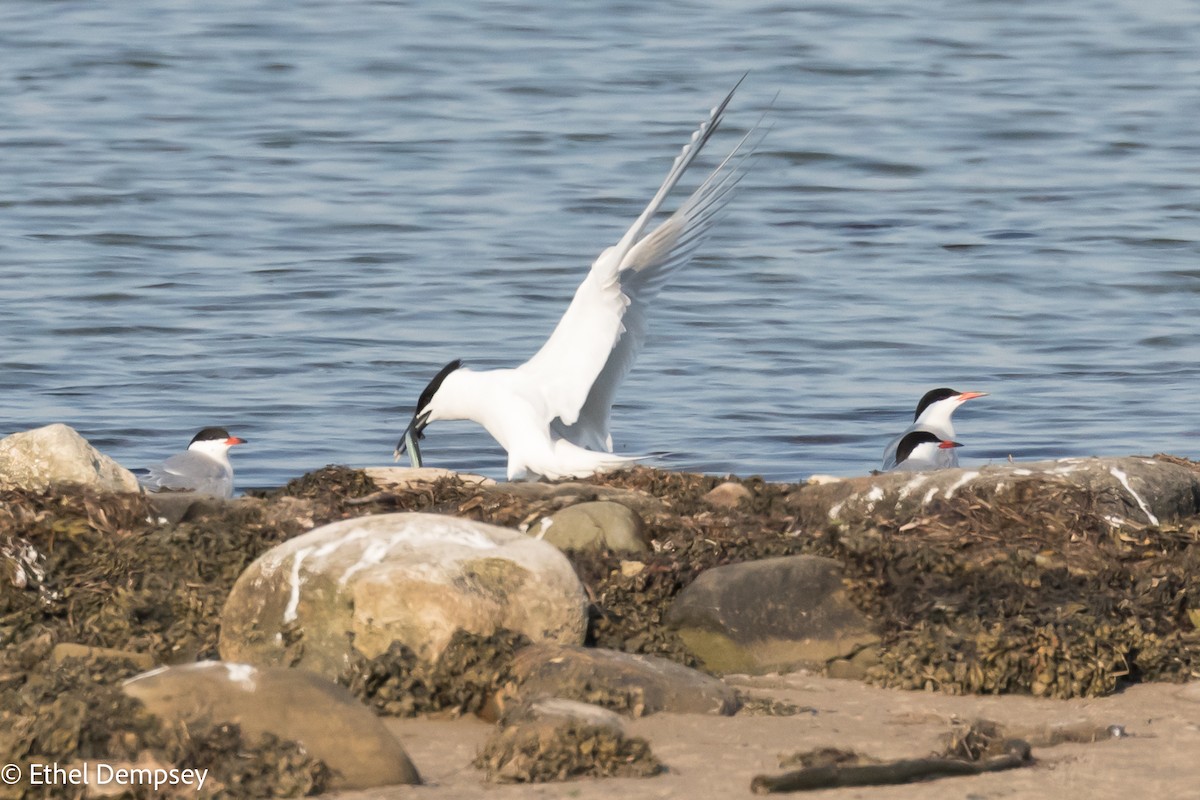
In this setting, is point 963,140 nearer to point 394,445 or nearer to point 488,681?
point 394,445

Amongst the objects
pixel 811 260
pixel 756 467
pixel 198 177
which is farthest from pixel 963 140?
pixel 756 467

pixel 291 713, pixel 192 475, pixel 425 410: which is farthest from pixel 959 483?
pixel 192 475

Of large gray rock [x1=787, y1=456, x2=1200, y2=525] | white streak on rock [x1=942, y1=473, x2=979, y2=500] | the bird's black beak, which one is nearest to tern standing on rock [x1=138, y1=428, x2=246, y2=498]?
the bird's black beak

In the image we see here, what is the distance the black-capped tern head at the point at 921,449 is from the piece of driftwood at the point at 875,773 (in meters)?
3.92

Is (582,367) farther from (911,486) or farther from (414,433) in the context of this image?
(911,486)

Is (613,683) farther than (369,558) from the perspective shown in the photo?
No

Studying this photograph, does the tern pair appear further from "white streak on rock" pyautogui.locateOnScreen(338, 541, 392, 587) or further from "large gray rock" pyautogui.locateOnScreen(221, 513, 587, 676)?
"white streak on rock" pyautogui.locateOnScreen(338, 541, 392, 587)

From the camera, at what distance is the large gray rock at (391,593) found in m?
5.03

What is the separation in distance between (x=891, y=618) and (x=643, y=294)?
3545 millimetres

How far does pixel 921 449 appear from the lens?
8.48m

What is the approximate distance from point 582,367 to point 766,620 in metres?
3.24

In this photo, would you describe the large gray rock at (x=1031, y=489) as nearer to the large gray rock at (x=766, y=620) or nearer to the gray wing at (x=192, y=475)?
the large gray rock at (x=766, y=620)

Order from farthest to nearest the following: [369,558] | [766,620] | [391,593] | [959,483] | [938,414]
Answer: [938,414] < [959,483] < [766,620] < [369,558] < [391,593]

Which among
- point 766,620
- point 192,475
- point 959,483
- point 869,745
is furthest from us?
point 192,475
